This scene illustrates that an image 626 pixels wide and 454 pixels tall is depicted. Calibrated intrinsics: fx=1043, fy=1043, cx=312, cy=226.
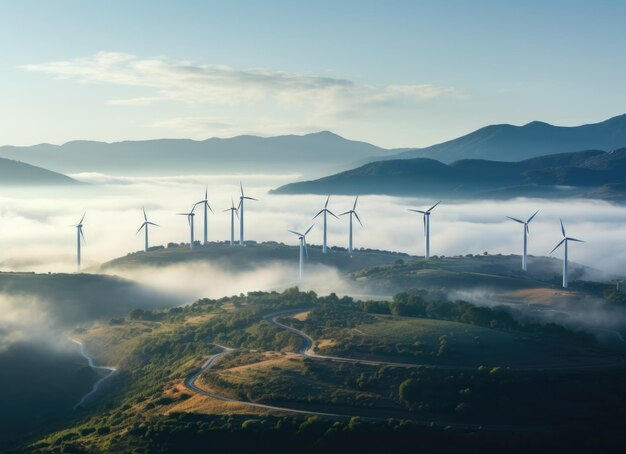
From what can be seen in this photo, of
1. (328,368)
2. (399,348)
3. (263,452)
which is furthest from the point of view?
(399,348)

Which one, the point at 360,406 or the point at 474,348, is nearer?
the point at 360,406

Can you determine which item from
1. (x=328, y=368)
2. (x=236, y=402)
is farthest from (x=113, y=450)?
(x=328, y=368)

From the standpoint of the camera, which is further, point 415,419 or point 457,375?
point 457,375

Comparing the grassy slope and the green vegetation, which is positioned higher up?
the grassy slope

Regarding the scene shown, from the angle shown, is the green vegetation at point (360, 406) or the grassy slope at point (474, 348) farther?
the grassy slope at point (474, 348)

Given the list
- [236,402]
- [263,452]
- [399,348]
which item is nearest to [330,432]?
[263,452]

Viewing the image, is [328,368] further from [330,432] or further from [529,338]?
[529,338]

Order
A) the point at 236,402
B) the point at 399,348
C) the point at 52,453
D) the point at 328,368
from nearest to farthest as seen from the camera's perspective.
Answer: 1. the point at 52,453
2. the point at 236,402
3. the point at 328,368
4. the point at 399,348

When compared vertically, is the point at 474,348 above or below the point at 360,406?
above

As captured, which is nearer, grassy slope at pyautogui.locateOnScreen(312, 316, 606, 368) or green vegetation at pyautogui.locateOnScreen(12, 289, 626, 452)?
green vegetation at pyautogui.locateOnScreen(12, 289, 626, 452)

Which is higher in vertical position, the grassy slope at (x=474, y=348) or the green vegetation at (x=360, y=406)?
the grassy slope at (x=474, y=348)
